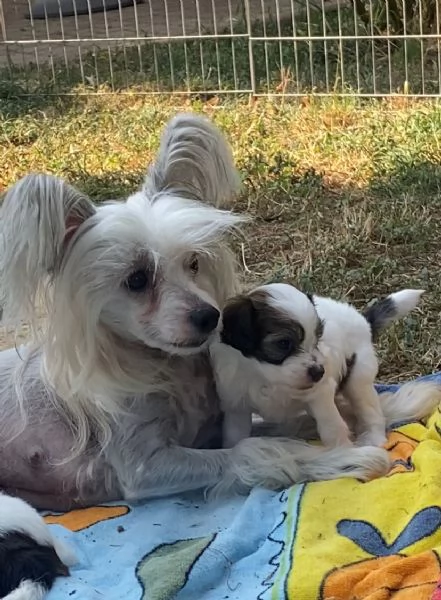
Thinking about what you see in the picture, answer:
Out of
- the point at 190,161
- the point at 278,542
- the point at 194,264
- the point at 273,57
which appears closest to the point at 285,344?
the point at 194,264

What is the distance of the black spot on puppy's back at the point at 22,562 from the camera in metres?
2.06

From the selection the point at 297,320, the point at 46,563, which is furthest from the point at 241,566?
the point at 297,320

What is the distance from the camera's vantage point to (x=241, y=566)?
7.36 feet

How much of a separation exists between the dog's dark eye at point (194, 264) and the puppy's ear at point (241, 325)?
0.13 meters

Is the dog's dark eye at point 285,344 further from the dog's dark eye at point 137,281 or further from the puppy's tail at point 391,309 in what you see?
the puppy's tail at point 391,309

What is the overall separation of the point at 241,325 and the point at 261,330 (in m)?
0.05

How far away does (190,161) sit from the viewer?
8.91 ft

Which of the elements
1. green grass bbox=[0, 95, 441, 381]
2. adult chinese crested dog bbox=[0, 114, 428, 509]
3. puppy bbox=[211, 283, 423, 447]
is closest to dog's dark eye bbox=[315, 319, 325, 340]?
puppy bbox=[211, 283, 423, 447]

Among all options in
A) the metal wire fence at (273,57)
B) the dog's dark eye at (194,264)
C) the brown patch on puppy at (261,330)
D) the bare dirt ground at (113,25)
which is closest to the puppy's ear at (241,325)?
the brown patch on puppy at (261,330)

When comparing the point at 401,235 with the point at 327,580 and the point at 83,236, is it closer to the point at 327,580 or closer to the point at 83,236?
the point at 83,236

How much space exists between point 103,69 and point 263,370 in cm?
538

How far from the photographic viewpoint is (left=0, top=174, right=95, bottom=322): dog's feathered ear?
7.73 feet

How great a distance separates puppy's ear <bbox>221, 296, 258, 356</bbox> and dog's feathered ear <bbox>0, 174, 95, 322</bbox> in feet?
1.39

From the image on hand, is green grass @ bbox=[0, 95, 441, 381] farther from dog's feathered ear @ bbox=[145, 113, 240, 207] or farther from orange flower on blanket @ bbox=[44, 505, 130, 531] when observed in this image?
orange flower on blanket @ bbox=[44, 505, 130, 531]
